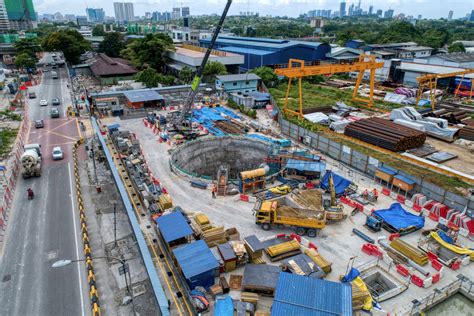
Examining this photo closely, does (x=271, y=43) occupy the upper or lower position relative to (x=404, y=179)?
upper

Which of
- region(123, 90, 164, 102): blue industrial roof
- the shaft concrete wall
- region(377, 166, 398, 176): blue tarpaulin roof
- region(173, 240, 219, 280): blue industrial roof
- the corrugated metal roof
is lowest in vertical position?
the shaft concrete wall

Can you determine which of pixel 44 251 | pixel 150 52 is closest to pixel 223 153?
pixel 44 251

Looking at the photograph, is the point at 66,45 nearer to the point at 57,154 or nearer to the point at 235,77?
the point at 235,77

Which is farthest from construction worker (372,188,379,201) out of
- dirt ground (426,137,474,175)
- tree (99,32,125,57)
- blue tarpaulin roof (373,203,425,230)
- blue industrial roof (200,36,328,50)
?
tree (99,32,125,57)

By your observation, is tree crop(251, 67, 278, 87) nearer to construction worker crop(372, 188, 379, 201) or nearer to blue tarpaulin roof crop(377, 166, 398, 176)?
blue tarpaulin roof crop(377, 166, 398, 176)

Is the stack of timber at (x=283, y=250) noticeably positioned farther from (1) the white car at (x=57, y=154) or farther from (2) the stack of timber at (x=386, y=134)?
(1) the white car at (x=57, y=154)

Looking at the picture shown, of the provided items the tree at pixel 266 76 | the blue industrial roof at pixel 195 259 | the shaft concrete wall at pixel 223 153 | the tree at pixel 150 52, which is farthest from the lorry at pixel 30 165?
the tree at pixel 150 52
